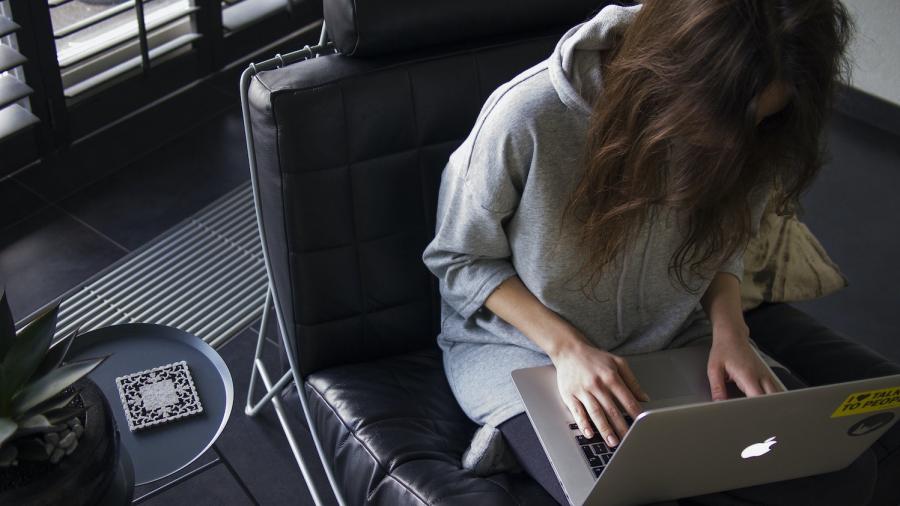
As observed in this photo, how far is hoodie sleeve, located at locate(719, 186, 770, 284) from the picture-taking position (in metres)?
1.37

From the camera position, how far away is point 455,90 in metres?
1.42

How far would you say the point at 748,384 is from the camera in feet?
4.29

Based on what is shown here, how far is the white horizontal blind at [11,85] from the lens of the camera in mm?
1986

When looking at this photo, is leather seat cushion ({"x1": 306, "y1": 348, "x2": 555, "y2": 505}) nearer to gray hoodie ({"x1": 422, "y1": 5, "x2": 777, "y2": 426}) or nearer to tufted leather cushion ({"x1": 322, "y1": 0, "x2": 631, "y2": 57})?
gray hoodie ({"x1": 422, "y1": 5, "x2": 777, "y2": 426})

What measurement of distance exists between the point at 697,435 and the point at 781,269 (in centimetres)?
69

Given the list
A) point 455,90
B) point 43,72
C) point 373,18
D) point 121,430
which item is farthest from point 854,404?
point 43,72

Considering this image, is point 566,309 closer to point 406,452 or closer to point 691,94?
point 406,452

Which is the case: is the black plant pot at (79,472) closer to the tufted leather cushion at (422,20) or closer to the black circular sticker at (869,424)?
the tufted leather cushion at (422,20)

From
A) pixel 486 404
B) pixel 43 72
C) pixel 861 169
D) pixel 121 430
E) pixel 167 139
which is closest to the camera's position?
pixel 121 430

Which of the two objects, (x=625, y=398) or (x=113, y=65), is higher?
(x=113, y=65)

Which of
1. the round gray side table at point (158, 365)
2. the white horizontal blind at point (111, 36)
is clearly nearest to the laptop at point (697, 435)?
the round gray side table at point (158, 365)

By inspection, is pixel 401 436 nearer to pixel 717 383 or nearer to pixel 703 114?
pixel 717 383

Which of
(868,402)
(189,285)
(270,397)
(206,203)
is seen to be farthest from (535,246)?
(206,203)

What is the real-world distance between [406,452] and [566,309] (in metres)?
0.31
